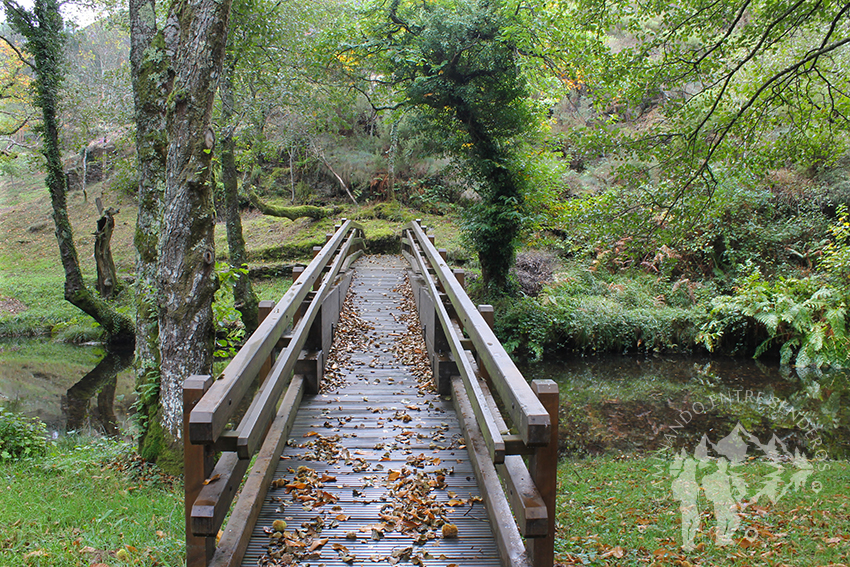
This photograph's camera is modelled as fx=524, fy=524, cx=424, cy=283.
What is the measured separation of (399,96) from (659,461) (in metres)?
11.1

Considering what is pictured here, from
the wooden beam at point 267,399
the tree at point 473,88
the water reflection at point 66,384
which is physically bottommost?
the water reflection at point 66,384

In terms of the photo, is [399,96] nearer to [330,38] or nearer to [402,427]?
[330,38]

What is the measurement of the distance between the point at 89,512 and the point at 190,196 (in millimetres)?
2941

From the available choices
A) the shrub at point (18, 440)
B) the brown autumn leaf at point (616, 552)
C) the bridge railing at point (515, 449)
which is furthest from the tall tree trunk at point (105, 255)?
the brown autumn leaf at point (616, 552)

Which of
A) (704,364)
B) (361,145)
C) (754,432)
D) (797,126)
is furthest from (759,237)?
(361,145)

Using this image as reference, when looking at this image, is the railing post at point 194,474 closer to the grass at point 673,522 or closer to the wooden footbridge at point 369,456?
the wooden footbridge at point 369,456

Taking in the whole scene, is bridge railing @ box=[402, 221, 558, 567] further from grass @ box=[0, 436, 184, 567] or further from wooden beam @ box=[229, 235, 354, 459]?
grass @ box=[0, 436, 184, 567]

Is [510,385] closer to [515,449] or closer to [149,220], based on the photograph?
[515,449]

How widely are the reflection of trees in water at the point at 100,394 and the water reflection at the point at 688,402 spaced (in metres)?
8.75

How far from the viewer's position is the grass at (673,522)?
5059 millimetres

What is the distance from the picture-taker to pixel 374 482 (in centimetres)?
380

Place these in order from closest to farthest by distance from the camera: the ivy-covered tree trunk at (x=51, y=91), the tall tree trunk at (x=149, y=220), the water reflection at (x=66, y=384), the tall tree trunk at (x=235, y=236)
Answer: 1. the tall tree trunk at (x=149, y=220)
2. the water reflection at (x=66, y=384)
3. the ivy-covered tree trunk at (x=51, y=91)
4. the tall tree trunk at (x=235, y=236)

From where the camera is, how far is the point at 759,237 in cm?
1717

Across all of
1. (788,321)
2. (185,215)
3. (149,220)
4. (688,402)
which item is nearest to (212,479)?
(185,215)
